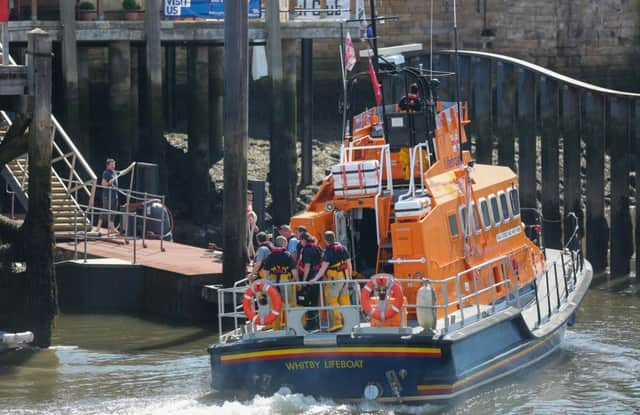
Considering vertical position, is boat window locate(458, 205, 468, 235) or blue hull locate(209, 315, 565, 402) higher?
boat window locate(458, 205, 468, 235)

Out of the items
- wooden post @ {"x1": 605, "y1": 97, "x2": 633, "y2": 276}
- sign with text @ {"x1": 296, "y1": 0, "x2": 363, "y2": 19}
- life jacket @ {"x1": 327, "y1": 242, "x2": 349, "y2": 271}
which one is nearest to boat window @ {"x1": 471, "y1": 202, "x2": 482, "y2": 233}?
life jacket @ {"x1": 327, "y1": 242, "x2": 349, "y2": 271}

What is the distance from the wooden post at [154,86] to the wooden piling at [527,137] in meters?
6.26

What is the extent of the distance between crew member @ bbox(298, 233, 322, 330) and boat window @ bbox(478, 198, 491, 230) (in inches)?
110

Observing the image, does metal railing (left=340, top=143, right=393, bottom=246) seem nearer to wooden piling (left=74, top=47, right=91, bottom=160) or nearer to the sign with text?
wooden piling (left=74, top=47, right=91, bottom=160)

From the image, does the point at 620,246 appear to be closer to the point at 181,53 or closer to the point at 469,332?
the point at 469,332

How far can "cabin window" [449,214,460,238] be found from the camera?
15.6 meters

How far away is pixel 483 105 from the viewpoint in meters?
25.2

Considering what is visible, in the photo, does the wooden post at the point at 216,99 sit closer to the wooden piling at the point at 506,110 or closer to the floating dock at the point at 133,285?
the wooden piling at the point at 506,110

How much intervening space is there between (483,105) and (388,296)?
464 inches

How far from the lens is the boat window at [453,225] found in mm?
15617

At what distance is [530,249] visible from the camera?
1819cm

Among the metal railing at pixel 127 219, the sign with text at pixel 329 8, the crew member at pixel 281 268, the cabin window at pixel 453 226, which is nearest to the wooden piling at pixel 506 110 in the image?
the sign with text at pixel 329 8

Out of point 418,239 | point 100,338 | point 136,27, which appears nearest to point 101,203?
point 136,27

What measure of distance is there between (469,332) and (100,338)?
601cm
